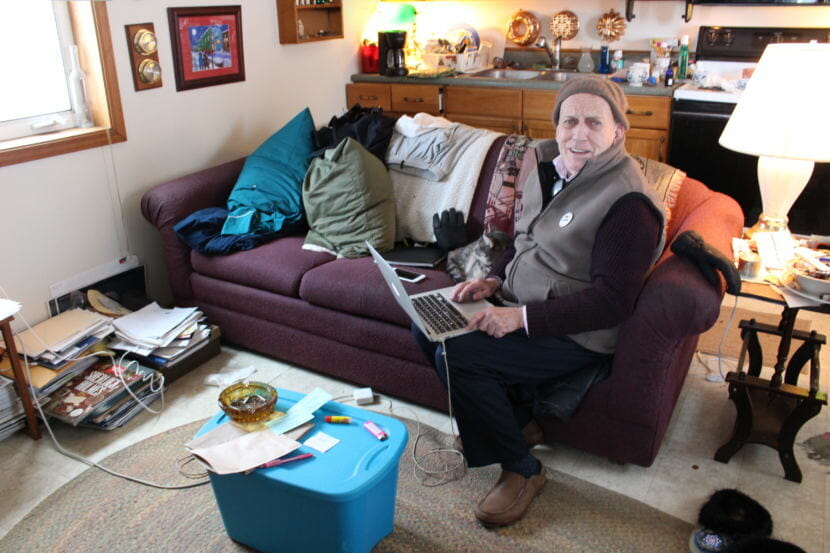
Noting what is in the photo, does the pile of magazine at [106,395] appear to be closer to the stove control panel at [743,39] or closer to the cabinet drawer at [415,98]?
the cabinet drawer at [415,98]

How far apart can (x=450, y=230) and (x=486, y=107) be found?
1656 millimetres

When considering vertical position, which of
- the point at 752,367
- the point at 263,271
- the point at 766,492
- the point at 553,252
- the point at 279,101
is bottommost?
the point at 766,492

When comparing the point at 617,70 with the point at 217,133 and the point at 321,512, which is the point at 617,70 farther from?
the point at 321,512

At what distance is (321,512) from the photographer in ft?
5.13

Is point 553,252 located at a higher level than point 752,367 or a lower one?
higher

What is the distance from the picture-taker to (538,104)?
3828mm

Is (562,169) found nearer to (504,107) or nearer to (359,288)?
(359,288)

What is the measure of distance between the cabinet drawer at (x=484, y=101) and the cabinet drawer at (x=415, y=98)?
0.07m

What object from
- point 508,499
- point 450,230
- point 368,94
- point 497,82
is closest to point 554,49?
point 497,82

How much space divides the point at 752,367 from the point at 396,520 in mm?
1340

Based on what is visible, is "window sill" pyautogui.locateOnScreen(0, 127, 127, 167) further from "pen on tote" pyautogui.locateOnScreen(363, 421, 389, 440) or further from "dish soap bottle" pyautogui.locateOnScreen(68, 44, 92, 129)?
"pen on tote" pyautogui.locateOnScreen(363, 421, 389, 440)

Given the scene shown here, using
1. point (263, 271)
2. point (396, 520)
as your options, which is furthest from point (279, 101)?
point (396, 520)

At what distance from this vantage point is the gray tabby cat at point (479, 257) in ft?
7.73

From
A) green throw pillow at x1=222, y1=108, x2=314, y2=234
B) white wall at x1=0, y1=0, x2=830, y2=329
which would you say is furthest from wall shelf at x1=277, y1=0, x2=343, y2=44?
green throw pillow at x1=222, y1=108, x2=314, y2=234
